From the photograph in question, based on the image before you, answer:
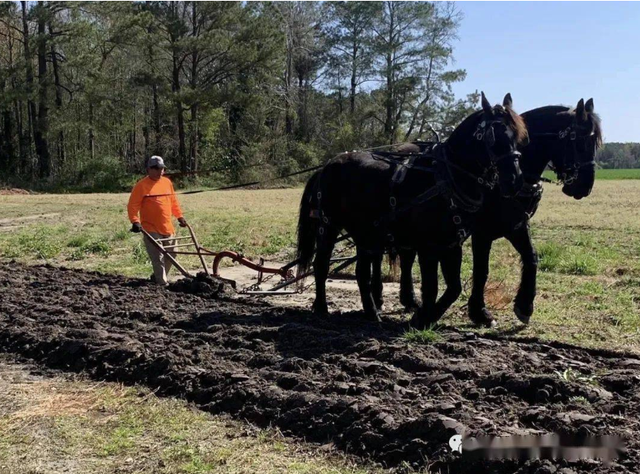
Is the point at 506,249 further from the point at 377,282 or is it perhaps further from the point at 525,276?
the point at 525,276

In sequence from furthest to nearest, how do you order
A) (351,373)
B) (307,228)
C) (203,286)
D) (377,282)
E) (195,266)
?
(195,266)
(203,286)
(307,228)
(377,282)
(351,373)

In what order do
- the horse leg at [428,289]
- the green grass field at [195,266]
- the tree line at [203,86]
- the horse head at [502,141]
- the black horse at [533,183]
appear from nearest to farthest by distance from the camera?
the green grass field at [195,266], the horse head at [502,141], the horse leg at [428,289], the black horse at [533,183], the tree line at [203,86]

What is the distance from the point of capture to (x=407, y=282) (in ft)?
27.8

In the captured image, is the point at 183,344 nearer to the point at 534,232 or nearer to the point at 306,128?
the point at 534,232

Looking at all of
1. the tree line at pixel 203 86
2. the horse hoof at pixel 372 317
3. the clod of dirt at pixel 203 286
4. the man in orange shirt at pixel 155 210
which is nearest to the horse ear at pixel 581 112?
the horse hoof at pixel 372 317

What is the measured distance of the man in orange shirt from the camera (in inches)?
397

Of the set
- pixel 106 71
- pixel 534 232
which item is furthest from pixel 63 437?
pixel 106 71

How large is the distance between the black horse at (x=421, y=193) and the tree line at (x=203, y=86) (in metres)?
25.9

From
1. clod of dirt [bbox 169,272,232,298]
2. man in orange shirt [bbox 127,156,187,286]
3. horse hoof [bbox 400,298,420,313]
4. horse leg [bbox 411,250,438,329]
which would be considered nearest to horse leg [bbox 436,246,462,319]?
horse leg [bbox 411,250,438,329]

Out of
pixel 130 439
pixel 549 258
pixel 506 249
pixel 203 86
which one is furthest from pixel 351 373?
pixel 203 86

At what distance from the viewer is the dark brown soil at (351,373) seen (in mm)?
4402

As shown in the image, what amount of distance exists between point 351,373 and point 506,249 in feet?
30.4

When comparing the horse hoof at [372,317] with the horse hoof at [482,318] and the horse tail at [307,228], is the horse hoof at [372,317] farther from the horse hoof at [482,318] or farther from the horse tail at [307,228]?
the horse tail at [307,228]

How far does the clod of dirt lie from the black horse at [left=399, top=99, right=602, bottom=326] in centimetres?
331
